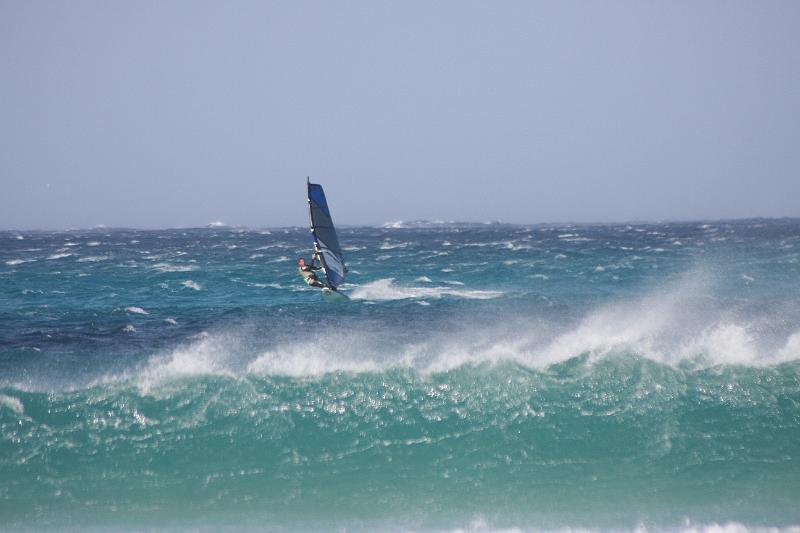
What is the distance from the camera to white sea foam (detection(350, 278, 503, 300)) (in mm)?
25531

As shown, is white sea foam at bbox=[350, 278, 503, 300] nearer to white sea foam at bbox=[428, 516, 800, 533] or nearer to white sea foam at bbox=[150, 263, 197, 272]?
white sea foam at bbox=[150, 263, 197, 272]

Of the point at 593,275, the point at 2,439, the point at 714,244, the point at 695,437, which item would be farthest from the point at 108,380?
the point at 714,244

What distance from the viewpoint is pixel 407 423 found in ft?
39.6

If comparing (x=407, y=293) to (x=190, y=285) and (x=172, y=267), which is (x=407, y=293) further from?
(x=172, y=267)

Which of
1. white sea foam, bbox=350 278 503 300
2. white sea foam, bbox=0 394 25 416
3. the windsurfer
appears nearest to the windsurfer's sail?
the windsurfer

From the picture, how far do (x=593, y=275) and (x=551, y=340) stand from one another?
17.3m

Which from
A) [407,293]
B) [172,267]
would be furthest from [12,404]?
[172,267]

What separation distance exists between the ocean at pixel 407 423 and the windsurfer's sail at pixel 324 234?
180 cm

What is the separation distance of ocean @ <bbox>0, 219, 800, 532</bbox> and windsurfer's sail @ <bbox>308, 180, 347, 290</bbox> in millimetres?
1805

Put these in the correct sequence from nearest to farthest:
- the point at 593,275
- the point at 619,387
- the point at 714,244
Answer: the point at 619,387, the point at 593,275, the point at 714,244

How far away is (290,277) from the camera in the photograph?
33.3m

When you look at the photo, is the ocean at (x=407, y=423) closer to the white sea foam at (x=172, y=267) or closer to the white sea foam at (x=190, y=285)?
the white sea foam at (x=190, y=285)

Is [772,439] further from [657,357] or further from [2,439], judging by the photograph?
[2,439]

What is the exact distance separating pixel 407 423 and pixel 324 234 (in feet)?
25.3
